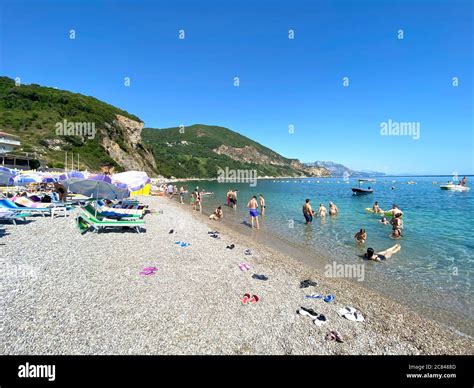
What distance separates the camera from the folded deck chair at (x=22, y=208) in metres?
13.8

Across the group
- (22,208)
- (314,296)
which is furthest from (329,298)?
(22,208)

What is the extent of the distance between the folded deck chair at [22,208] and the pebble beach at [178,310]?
531 centimetres

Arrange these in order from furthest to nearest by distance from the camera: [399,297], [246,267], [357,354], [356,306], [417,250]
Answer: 1. [417,250]
2. [246,267]
3. [399,297]
4. [356,306]
5. [357,354]

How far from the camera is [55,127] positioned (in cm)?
6384

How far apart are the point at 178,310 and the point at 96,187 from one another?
34.0 feet

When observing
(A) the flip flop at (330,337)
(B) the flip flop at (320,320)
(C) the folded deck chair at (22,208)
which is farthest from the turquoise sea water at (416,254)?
(C) the folded deck chair at (22,208)

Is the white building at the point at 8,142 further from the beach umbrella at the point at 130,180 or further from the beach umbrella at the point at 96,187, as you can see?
the beach umbrella at the point at 96,187
